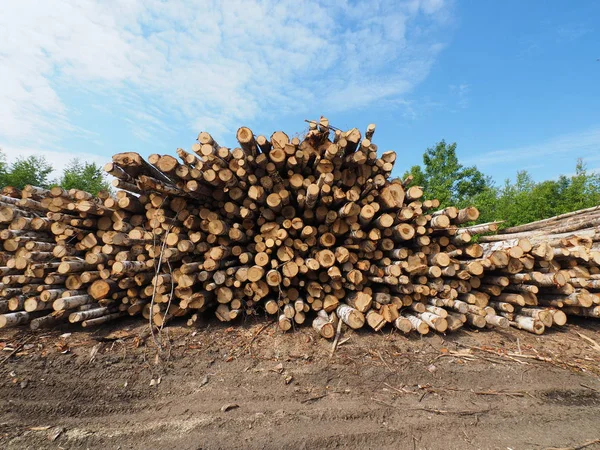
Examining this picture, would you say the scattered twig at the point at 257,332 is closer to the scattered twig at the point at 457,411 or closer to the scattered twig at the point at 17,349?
the scattered twig at the point at 457,411

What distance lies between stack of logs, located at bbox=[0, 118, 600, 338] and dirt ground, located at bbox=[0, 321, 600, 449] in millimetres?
310

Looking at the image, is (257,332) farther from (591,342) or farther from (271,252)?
(591,342)

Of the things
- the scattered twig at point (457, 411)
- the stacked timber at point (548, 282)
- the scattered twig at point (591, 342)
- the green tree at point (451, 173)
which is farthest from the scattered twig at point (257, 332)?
the green tree at point (451, 173)

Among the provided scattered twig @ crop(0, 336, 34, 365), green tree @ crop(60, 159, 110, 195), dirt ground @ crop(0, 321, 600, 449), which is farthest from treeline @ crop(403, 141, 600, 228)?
green tree @ crop(60, 159, 110, 195)

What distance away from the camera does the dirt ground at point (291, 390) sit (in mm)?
2449

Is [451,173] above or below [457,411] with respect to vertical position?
above

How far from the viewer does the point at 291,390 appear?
9.79 feet

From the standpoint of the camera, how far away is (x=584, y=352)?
148 inches

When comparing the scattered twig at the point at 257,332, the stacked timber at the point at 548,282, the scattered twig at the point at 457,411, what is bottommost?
the scattered twig at the point at 457,411

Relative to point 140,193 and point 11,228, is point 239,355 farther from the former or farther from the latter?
point 11,228

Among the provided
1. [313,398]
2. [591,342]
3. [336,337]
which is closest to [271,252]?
[336,337]

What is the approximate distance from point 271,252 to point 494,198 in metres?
18.2

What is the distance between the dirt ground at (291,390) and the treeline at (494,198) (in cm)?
656

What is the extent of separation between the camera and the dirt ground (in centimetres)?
245
